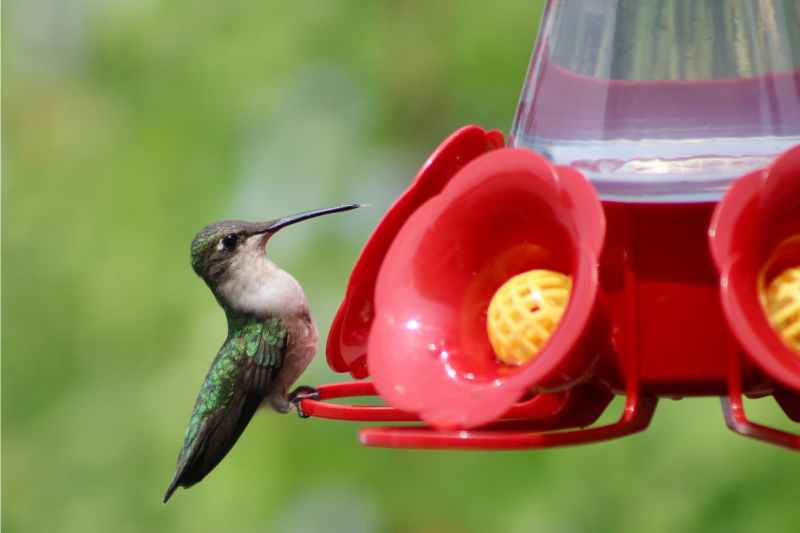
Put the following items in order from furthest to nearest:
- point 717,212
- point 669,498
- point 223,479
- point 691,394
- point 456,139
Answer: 1. point 223,479
2. point 669,498
3. point 456,139
4. point 691,394
5. point 717,212

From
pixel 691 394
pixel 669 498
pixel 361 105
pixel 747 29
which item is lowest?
pixel 669 498

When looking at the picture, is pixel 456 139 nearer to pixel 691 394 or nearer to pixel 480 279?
pixel 480 279

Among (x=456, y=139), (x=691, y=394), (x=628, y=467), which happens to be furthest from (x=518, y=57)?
(x=691, y=394)

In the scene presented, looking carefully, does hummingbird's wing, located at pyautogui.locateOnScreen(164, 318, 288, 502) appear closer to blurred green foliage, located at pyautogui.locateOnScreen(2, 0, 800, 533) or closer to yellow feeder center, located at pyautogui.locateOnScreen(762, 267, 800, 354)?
blurred green foliage, located at pyautogui.locateOnScreen(2, 0, 800, 533)

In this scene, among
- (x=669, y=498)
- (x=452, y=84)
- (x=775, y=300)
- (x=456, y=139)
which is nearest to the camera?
(x=775, y=300)

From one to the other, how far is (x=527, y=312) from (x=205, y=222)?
14.5 ft

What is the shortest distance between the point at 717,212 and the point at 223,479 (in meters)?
4.60

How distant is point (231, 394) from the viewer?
4.82 m

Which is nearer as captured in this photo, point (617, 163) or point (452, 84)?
point (617, 163)

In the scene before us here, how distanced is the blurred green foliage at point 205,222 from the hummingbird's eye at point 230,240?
1.49 meters

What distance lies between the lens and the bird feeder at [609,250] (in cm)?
242

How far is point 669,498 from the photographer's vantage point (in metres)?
5.92

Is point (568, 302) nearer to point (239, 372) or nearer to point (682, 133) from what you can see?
point (682, 133)

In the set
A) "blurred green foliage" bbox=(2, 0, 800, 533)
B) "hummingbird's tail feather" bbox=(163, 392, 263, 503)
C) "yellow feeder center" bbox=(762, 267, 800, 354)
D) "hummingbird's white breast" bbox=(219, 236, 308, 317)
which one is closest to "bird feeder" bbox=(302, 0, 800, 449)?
"yellow feeder center" bbox=(762, 267, 800, 354)
